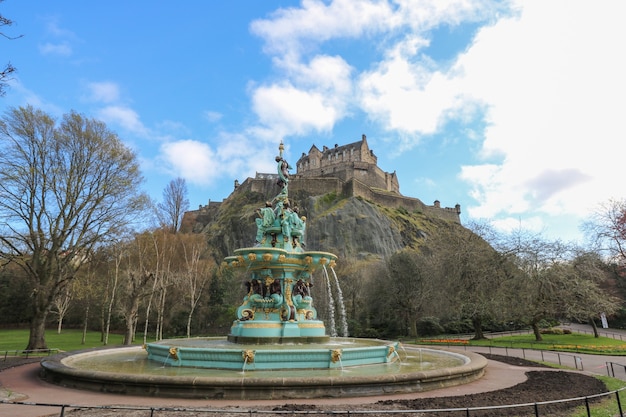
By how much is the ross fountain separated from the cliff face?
4605 centimetres

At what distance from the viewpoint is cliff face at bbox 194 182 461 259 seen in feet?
222

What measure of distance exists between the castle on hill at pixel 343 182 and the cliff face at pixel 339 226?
213 centimetres

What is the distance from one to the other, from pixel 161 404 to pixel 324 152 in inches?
3951

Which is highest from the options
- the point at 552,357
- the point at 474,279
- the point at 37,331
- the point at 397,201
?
the point at 397,201

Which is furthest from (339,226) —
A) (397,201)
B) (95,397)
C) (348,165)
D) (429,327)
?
(95,397)

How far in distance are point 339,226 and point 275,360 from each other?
58.9 metres

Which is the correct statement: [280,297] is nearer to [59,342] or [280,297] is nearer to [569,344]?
[569,344]

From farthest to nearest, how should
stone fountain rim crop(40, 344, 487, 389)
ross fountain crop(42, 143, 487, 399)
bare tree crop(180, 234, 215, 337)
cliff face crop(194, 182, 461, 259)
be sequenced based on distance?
cliff face crop(194, 182, 461, 259) → bare tree crop(180, 234, 215, 337) → ross fountain crop(42, 143, 487, 399) → stone fountain rim crop(40, 344, 487, 389)

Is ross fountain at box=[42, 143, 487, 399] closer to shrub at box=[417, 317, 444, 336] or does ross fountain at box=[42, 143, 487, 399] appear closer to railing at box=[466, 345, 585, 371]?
railing at box=[466, 345, 585, 371]

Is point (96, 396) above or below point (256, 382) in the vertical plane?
below

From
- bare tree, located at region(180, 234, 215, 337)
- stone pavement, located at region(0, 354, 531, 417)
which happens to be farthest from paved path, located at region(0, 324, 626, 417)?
bare tree, located at region(180, 234, 215, 337)

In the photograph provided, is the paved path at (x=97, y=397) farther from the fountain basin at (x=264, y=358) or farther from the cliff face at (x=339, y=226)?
the cliff face at (x=339, y=226)

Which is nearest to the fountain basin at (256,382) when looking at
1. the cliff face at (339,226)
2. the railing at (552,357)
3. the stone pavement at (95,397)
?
the stone pavement at (95,397)

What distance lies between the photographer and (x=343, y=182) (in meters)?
81.6
